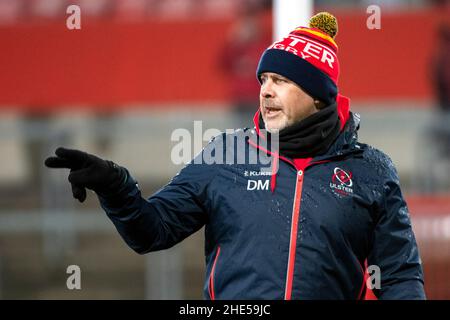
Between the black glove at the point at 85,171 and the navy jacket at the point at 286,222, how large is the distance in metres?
0.07

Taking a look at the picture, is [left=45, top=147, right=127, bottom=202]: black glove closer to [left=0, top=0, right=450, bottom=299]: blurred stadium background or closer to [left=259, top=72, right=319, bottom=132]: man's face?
[left=259, top=72, right=319, bottom=132]: man's face

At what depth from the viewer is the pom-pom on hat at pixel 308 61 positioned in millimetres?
3430

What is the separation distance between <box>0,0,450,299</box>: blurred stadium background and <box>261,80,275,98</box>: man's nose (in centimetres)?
528

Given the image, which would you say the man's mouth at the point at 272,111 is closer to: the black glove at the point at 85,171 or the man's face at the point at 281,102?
the man's face at the point at 281,102

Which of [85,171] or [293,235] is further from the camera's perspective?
[293,235]

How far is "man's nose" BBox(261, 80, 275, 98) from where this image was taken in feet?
11.0

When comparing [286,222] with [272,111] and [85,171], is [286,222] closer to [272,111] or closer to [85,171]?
[272,111]

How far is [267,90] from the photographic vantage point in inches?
133

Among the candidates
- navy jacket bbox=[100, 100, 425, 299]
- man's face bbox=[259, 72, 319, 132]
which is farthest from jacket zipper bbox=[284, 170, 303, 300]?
man's face bbox=[259, 72, 319, 132]

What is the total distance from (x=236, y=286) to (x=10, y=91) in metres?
6.40

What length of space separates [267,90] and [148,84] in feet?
19.2

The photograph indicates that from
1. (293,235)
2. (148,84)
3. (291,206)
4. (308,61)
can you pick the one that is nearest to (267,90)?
(308,61)
